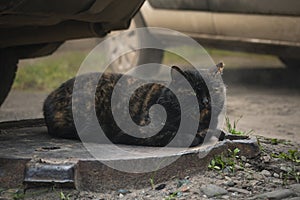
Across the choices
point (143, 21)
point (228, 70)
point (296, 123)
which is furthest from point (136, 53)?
point (296, 123)

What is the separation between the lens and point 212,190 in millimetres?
3084

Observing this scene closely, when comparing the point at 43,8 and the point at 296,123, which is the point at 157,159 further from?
the point at 296,123

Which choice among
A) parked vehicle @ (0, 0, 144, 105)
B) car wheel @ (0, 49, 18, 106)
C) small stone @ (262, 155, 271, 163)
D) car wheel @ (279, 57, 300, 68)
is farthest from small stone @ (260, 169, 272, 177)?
car wheel @ (279, 57, 300, 68)

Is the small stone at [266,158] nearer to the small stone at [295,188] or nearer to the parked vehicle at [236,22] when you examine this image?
the small stone at [295,188]

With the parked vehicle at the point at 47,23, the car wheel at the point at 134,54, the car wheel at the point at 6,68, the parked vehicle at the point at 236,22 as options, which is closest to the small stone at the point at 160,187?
the parked vehicle at the point at 47,23

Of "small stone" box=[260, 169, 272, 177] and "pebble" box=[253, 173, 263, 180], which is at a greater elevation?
"small stone" box=[260, 169, 272, 177]

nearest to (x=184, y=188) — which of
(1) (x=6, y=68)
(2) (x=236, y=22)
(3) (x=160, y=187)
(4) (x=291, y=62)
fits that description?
(3) (x=160, y=187)

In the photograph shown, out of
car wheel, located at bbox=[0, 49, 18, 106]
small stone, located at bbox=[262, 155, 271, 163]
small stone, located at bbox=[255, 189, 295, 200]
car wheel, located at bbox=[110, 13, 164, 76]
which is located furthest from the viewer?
car wheel, located at bbox=[110, 13, 164, 76]

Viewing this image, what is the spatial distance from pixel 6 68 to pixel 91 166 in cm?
162

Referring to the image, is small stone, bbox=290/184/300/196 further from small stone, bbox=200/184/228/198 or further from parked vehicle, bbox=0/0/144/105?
parked vehicle, bbox=0/0/144/105

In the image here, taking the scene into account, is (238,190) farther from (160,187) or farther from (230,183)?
(160,187)

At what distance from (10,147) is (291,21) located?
3482 mm

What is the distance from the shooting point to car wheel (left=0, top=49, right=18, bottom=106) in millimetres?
4414

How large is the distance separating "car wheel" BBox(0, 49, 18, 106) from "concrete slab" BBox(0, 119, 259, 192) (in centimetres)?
111
